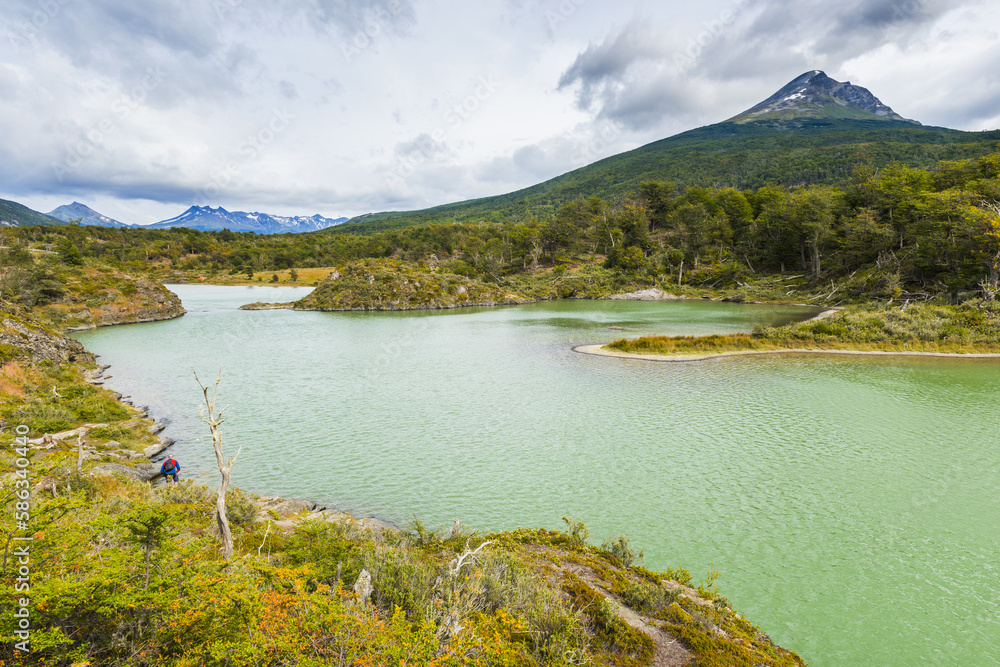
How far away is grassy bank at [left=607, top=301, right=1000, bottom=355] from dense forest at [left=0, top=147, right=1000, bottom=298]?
11.0 metres

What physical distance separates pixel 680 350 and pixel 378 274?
193 ft

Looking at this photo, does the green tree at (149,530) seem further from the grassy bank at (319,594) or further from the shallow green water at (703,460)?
the shallow green water at (703,460)

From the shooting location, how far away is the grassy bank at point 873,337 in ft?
117

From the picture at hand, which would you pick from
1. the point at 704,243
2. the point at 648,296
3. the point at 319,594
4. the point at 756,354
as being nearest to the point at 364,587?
the point at 319,594

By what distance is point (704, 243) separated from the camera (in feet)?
325

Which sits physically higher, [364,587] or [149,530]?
[149,530]

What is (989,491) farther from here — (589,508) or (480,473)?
(480,473)

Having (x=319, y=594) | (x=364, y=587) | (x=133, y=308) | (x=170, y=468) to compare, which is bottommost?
(x=170, y=468)

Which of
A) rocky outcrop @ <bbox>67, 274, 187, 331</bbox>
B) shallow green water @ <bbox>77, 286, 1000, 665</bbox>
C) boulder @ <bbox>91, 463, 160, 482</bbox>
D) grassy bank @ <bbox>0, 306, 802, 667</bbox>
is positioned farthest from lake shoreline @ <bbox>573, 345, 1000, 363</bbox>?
rocky outcrop @ <bbox>67, 274, 187, 331</bbox>

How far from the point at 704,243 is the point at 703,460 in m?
94.2

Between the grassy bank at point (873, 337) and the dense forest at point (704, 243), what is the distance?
11.0 m

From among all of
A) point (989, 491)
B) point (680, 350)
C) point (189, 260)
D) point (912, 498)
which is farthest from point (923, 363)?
point (189, 260)

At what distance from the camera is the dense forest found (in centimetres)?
5341

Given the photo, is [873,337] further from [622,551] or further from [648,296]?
[648,296]
